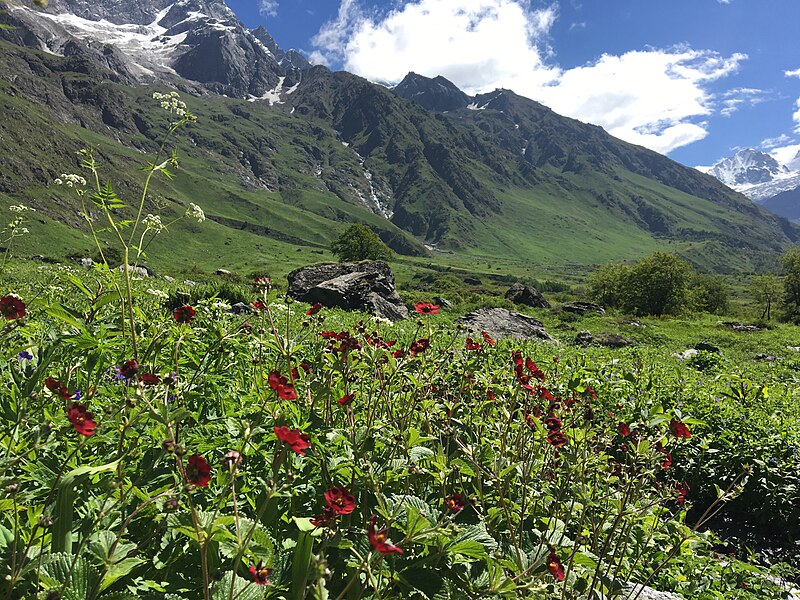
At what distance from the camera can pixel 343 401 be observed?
285cm

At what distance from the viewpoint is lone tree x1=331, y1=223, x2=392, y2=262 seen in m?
80.9

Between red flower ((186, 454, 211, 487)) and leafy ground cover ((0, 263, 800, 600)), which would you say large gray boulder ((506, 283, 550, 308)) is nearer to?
leafy ground cover ((0, 263, 800, 600))

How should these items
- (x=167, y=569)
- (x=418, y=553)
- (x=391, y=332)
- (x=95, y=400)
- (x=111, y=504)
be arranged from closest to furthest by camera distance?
1. (x=111, y=504)
2. (x=167, y=569)
3. (x=418, y=553)
4. (x=95, y=400)
5. (x=391, y=332)

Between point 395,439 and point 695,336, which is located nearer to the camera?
point 395,439

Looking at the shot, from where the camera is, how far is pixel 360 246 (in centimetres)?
8112

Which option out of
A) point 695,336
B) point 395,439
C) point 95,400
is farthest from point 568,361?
point 695,336

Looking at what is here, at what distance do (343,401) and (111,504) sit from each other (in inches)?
50.8

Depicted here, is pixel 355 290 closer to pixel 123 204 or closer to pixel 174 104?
pixel 174 104

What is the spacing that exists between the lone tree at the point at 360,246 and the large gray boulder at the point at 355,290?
50.8 meters

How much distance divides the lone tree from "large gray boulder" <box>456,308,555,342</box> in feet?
181

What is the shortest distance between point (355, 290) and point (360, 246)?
57325 mm

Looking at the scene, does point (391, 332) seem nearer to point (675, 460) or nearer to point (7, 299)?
point (675, 460)

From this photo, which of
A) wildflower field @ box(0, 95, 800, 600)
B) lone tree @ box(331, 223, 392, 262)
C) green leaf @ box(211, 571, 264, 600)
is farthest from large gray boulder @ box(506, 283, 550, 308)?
green leaf @ box(211, 571, 264, 600)

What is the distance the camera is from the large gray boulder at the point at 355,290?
2408cm
